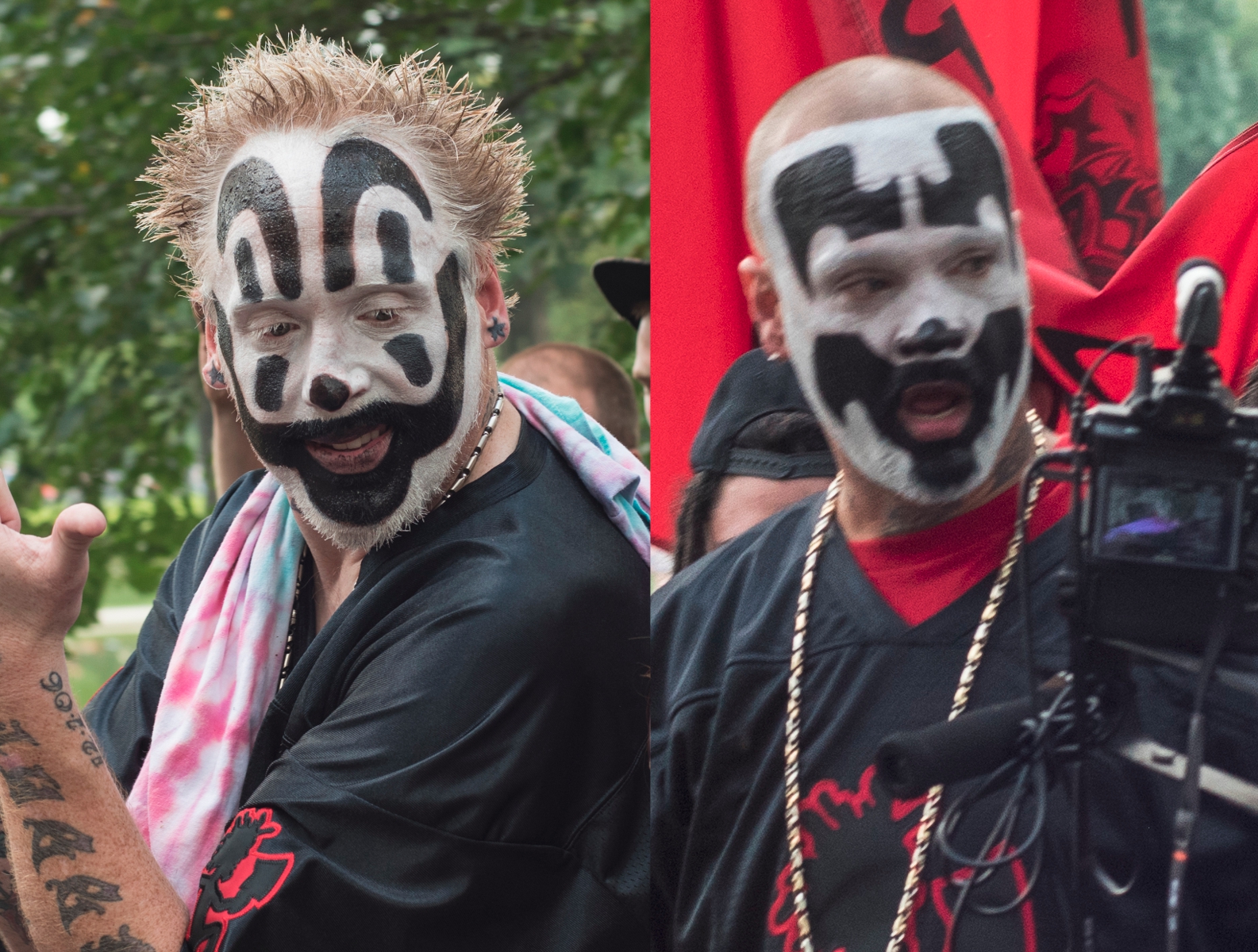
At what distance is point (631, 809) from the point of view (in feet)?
6.04

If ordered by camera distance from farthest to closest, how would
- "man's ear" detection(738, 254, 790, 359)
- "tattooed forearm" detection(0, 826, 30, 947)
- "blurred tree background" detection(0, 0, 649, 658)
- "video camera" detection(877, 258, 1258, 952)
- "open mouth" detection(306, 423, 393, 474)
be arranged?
1. "blurred tree background" detection(0, 0, 649, 658)
2. "tattooed forearm" detection(0, 826, 30, 947)
3. "open mouth" detection(306, 423, 393, 474)
4. "man's ear" detection(738, 254, 790, 359)
5. "video camera" detection(877, 258, 1258, 952)

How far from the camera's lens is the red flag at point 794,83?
53.4 inches

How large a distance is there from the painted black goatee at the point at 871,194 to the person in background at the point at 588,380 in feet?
6.87

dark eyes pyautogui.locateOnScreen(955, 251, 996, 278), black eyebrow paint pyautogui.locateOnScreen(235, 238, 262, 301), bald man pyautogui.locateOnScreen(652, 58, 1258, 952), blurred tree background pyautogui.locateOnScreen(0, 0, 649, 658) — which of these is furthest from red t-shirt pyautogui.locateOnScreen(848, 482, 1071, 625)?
blurred tree background pyautogui.locateOnScreen(0, 0, 649, 658)

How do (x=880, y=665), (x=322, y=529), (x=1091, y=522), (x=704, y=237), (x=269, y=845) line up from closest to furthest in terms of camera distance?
(x=1091, y=522) < (x=880, y=665) < (x=704, y=237) < (x=269, y=845) < (x=322, y=529)

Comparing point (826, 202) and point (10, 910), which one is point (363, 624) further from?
point (826, 202)

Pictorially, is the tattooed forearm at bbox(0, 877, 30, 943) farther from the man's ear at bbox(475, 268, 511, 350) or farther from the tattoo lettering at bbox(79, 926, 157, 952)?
the man's ear at bbox(475, 268, 511, 350)

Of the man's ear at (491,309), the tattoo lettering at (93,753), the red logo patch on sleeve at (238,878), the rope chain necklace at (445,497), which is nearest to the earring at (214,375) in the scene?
the rope chain necklace at (445,497)

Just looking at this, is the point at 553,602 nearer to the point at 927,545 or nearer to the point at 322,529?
the point at 322,529

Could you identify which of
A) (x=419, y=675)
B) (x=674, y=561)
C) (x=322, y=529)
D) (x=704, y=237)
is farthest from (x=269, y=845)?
(x=704, y=237)

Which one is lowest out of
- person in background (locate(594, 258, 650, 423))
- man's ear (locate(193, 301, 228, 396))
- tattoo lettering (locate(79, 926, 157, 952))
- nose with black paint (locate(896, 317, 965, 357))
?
tattoo lettering (locate(79, 926, 157, 952))

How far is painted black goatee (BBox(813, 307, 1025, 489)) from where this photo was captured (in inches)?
53.3

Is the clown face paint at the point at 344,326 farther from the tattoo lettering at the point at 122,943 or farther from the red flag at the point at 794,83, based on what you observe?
the tattoo lettering at the point at 122,943

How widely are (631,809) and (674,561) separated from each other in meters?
0.45
